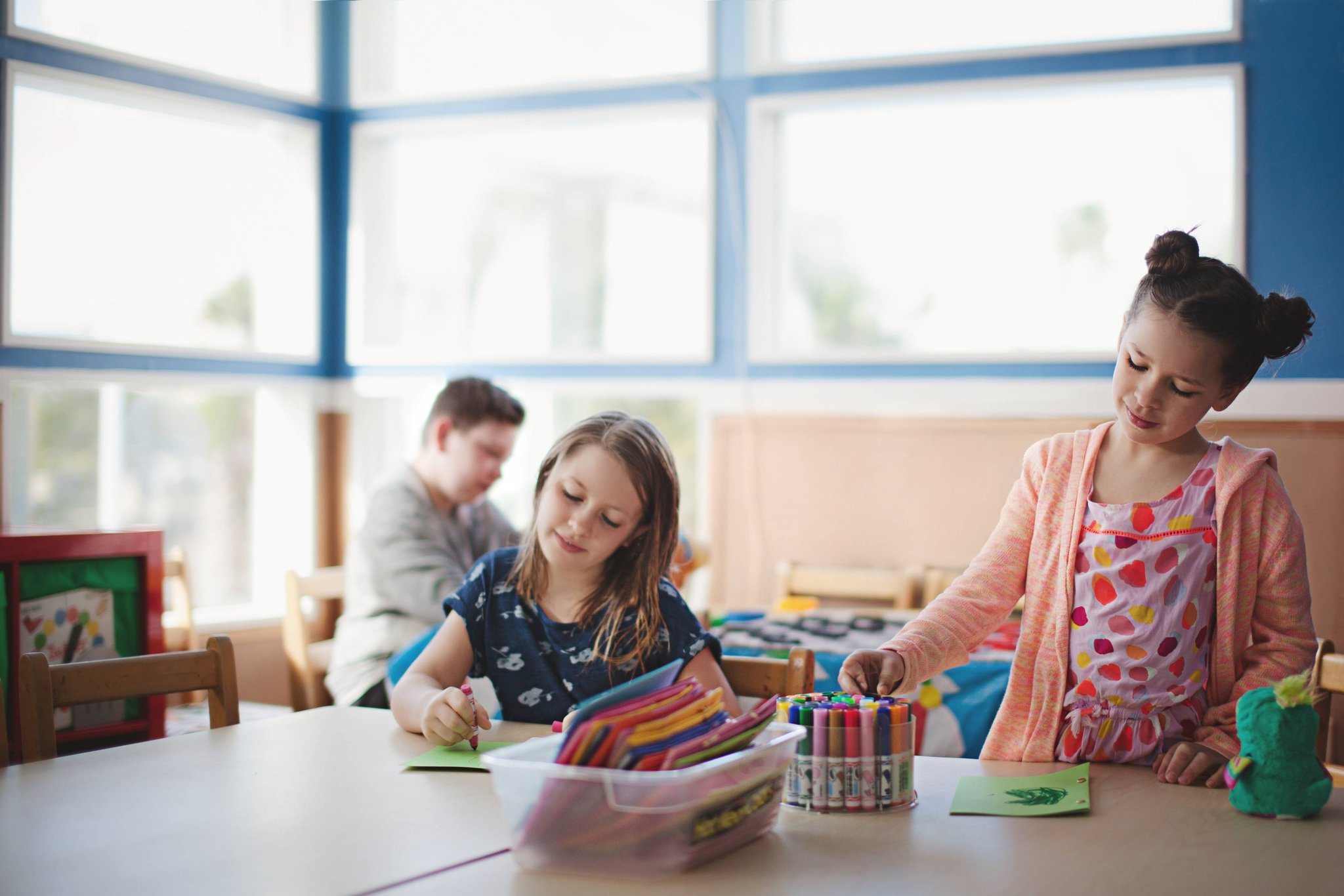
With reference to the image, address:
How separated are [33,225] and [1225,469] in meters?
3.22

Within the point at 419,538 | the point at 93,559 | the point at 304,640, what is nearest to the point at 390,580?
the point at 419,538

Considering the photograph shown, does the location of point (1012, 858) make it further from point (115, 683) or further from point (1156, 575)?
point (115, 683)

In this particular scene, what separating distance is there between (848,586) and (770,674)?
1.91 metres

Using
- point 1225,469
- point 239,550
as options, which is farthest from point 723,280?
point 1225,469

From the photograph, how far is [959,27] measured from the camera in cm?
352

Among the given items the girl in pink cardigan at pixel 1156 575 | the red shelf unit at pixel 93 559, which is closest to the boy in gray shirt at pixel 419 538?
the red shelf unit at pixel 93 559

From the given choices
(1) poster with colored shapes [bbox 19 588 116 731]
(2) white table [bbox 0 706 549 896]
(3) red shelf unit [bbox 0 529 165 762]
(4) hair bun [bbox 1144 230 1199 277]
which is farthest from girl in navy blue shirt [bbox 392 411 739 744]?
(1) poster with colored shapes [bbox 19 588 116 731]

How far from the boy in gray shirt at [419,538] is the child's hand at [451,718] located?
1.05 m

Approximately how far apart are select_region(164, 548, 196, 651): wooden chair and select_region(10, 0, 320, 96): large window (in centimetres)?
148

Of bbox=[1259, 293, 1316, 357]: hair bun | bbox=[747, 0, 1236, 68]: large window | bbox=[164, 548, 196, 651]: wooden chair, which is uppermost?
bbox=[747, 0, 1236, 68]: large window

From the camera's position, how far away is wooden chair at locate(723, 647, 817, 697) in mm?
1511

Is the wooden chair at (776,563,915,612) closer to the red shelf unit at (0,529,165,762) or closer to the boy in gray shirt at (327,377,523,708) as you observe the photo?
the boy in gray shirt at (327,377,523,708)

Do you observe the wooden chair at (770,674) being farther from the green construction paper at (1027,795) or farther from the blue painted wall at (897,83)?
the blue painted wall at (897,83)

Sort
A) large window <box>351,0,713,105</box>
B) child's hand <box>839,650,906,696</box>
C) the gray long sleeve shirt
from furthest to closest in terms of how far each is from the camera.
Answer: large window <box>351,0,713,105</box> < the gray long sleeve shirt < child's hand <box>839,650,906,696</box>
